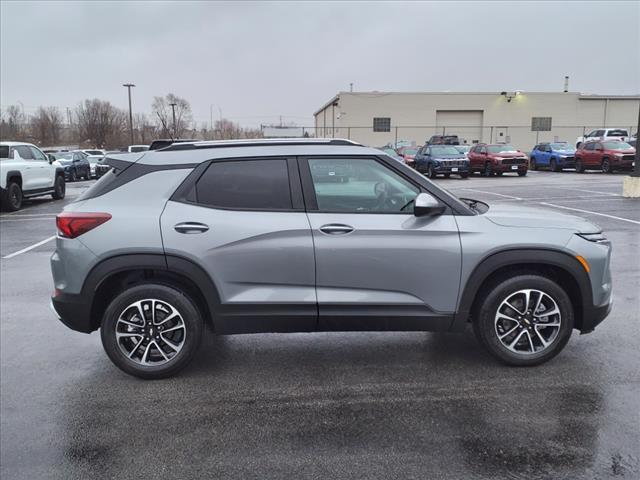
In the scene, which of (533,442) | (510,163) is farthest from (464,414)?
(510,163)

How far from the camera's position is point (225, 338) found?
5.13 m

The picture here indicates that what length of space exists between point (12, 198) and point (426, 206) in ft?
50.1

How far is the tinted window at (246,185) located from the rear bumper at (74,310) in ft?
3.91

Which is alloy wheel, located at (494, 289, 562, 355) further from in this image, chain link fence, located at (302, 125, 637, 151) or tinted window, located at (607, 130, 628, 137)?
chain link fence, located at (302, 125, 637, 151)

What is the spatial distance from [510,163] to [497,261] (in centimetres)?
2527

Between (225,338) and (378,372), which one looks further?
(225,338)

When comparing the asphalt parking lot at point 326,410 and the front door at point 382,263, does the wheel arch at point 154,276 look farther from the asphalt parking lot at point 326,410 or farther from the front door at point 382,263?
the front door at point 382,263

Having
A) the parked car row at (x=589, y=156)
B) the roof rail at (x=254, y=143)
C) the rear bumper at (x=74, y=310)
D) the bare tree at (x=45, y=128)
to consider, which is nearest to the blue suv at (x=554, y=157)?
the parked car row at (x=589, y=156)

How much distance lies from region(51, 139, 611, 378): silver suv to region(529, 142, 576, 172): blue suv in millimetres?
28647

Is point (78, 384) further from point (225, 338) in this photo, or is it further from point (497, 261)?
point (497, 261)

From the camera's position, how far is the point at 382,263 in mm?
4027

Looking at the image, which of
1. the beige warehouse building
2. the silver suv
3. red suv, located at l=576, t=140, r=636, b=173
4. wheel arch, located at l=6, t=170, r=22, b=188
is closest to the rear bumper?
the silver suv

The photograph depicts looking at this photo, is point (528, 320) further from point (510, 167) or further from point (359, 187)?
point (510, 167)

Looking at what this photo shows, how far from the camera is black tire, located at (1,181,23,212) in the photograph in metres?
15.4
